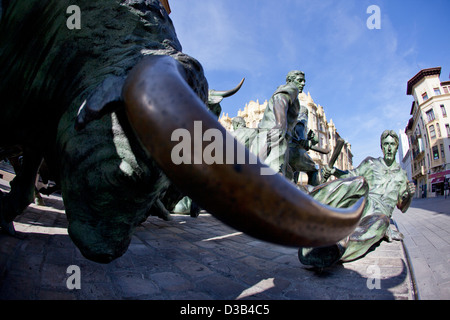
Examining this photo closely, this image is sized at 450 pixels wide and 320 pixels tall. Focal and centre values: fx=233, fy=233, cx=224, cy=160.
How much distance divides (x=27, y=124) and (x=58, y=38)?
1.75ft

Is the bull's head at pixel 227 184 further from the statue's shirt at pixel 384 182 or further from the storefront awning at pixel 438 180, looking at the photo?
the storefront awning at pixel 438 180

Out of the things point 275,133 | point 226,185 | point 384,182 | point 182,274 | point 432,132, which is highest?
point 432,132

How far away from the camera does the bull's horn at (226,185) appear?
482 mm

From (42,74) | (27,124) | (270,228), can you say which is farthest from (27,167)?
(270,228)

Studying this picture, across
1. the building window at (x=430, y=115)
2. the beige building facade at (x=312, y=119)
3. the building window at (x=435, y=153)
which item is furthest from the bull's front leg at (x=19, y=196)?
the building window at (x=430, y=115)

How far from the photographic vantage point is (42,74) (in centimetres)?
120

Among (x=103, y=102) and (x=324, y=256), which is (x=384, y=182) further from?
(x=103, y=102)

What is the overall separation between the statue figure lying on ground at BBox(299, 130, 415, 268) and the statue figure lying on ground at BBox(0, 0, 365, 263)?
169cm

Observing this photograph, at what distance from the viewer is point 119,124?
0.86m

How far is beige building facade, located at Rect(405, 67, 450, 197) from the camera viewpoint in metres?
37.0

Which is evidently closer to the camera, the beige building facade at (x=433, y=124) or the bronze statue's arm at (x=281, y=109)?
the bronze statue's arm at (x=281, y=109)

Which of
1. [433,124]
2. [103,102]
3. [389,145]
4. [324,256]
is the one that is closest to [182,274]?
[324,256]

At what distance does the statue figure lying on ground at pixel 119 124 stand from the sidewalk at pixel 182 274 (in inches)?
28.4
